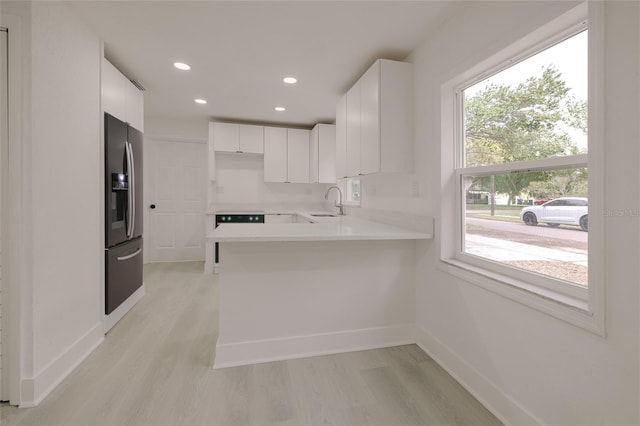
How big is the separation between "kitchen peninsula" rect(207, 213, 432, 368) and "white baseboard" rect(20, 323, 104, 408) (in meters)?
0.92

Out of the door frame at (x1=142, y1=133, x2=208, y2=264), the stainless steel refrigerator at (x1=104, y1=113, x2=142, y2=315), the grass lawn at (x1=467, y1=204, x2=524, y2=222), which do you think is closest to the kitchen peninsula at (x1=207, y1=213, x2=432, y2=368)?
the grass lawn at (x1=467, y1=204, x2=524, y2=222)

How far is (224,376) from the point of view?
1837 mm

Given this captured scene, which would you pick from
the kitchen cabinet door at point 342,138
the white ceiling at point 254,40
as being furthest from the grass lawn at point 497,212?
the kitchen cabinet door at point 342,138

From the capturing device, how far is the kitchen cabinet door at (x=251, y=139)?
4.56 metres

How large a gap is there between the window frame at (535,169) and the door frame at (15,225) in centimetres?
252

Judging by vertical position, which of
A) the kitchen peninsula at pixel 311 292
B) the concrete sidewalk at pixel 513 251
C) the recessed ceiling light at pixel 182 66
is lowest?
the kitchen peninsula at pixel 311 292

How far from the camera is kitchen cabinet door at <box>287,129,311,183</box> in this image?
15.6 ft

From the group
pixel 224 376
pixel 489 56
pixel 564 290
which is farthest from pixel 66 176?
pixel 564 290

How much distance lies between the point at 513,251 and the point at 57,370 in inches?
111

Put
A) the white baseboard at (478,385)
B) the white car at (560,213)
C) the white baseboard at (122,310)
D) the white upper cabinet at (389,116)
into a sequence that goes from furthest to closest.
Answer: the white baseboard at (122,310)
the white upper cabinet at (389,116)
the white baseboard at (478,385)
the white car at (560,213)

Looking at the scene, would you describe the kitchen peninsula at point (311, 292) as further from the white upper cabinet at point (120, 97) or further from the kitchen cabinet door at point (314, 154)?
the kitchen cabinet door at point (314, 154)

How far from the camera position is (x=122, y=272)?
104 inches

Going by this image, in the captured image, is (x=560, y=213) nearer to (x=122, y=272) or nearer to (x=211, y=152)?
(x=122, y=272)

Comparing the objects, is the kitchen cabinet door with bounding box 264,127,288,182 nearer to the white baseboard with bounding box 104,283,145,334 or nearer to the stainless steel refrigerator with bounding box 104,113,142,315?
the stainless steel refrigerator with bounding box 104,113,142,315
